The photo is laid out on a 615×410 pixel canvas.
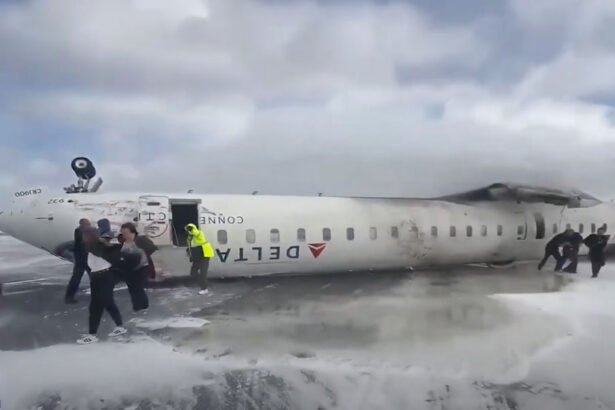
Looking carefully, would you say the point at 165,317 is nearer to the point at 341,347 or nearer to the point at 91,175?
the point at 341,347

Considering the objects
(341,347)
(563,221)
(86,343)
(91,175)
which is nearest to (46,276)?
(91,175)

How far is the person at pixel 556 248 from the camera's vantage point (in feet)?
48.9

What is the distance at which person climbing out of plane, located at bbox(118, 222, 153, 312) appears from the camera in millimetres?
8328

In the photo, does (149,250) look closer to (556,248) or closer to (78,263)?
(78,263)

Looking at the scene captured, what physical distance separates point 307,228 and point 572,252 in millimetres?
8144

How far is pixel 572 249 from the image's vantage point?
14.7 m

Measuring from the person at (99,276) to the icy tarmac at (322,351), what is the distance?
0.83 ft

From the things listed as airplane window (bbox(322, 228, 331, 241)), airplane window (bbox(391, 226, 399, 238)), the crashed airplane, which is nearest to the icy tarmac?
the crashed airplane

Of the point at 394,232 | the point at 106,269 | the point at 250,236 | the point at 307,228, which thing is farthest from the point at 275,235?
the point at 106,269

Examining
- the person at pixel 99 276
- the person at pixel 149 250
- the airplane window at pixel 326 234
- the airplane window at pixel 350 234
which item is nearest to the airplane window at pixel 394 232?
the airplane window at pixel 350 234

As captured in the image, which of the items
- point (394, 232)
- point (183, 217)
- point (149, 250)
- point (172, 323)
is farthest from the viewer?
point (394, 232)

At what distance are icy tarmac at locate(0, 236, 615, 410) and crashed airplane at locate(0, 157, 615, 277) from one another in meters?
1.35

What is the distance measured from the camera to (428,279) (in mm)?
13492

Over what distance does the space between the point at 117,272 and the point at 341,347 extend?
3.99m
